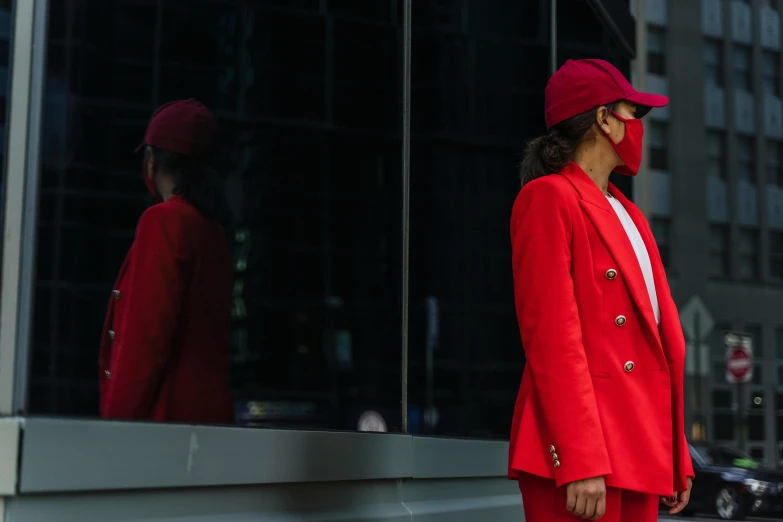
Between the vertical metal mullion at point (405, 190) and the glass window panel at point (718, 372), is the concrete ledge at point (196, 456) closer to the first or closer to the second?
the vertical metal mullion at point (405, 190)

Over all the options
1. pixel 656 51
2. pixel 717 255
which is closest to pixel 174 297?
pixel 717 255

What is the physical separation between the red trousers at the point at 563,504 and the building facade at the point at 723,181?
39.7m

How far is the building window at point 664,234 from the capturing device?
4300cm

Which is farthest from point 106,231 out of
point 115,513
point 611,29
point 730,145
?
point 730,145

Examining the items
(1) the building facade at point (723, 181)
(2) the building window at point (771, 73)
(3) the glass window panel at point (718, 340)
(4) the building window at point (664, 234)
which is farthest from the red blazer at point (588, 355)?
(2) the building window at point (771, 73)

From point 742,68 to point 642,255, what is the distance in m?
45.6

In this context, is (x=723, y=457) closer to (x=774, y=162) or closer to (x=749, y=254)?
(x=749, y=254)

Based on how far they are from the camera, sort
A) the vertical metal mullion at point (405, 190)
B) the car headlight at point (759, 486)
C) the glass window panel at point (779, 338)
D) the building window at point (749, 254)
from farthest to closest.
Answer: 1. the building window at point (749, 254)
2. the glass window panel at point (779, 338)
3. the car headlight at point (759, 486)
4. the vertical metal mullion at point (405, 190)

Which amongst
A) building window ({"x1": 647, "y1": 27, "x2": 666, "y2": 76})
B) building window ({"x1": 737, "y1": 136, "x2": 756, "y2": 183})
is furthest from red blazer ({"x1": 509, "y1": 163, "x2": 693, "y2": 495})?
building window ({"x1": 737, "y1": 136, "x2": 756, "y2": 183})

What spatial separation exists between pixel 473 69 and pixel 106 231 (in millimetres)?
2294

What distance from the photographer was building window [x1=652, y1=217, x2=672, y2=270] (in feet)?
141

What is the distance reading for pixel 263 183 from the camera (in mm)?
2871

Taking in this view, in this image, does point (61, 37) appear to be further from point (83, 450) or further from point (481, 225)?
point (481, 225)

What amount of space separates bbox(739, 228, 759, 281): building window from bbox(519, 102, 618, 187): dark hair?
43.3m
